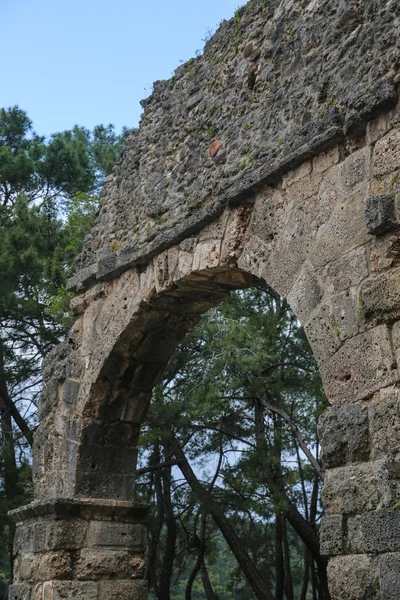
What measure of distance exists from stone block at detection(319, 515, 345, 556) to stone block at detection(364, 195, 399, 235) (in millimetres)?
1294

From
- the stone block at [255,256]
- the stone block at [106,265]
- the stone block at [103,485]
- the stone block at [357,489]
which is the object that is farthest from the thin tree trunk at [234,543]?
the stone block at [357,489]

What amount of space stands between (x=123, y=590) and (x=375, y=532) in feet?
9.49

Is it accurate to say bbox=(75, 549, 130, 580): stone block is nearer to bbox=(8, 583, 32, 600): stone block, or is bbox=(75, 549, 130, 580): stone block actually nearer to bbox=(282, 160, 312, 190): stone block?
bbox=(8, 583, 32, 600): stone block

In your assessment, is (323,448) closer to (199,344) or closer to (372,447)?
(372,447)

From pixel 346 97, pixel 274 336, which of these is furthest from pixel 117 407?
pixel 274 336

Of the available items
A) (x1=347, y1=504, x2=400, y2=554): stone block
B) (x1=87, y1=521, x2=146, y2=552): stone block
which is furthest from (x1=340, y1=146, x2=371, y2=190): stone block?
(x1=87, y1=521, x2=146, y2=552): stone block

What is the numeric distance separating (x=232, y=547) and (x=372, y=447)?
280 inches

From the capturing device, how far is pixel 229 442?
1128 centimetres

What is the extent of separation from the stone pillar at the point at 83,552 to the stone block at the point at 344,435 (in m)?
2.55

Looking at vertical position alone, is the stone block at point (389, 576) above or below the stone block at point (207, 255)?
below

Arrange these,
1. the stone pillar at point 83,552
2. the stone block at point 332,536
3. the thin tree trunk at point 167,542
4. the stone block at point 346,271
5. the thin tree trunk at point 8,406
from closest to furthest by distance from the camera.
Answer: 1. the stone block at point 332,536
2. the stone block at point 346,271
3. the stone pillar at point 83,552
4. the thin tree trunk at point 167,542
5. the thin tree trunk at point 8,406

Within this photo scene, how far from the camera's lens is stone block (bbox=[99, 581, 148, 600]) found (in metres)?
5.70

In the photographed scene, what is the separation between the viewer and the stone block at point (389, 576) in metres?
3.23

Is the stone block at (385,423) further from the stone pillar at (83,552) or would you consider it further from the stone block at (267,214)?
the stone pillar at (83,552)
